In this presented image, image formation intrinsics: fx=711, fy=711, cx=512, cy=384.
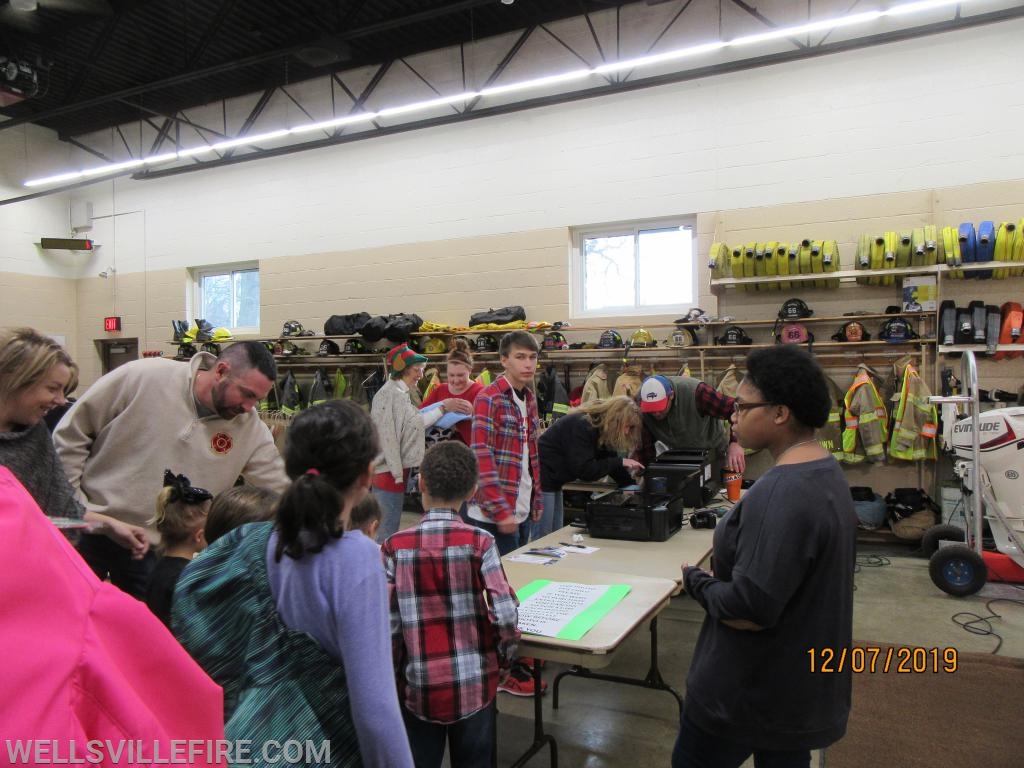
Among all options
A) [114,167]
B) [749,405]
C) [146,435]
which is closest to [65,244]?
[114,167]

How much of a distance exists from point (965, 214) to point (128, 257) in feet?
35.3

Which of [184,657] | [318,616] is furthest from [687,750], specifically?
[184,657]

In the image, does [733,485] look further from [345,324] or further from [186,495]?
[345,324]

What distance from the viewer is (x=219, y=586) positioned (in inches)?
49.1

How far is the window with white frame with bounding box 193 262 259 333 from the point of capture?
32.7ft

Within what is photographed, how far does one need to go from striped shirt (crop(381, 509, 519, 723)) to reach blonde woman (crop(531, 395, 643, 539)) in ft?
5.86

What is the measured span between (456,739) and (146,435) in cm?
148

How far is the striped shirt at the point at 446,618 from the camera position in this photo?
6.73 ft

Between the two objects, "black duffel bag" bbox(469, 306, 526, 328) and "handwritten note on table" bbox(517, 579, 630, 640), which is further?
"black duffel bag" bbox(469, 306, 526, 328)

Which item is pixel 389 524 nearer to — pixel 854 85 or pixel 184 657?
pixel 184 657

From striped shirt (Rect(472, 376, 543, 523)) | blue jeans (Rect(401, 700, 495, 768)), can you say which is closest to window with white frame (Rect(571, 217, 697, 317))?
striped shirt (Rect(472, 376, 543, 523))

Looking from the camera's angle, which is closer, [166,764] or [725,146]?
[166,764]

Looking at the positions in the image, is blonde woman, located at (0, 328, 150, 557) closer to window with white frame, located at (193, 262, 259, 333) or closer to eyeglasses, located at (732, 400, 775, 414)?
eyeglasses, located at (732, 400, 775, 414)

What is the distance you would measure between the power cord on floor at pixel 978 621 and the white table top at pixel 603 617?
2751 mm
